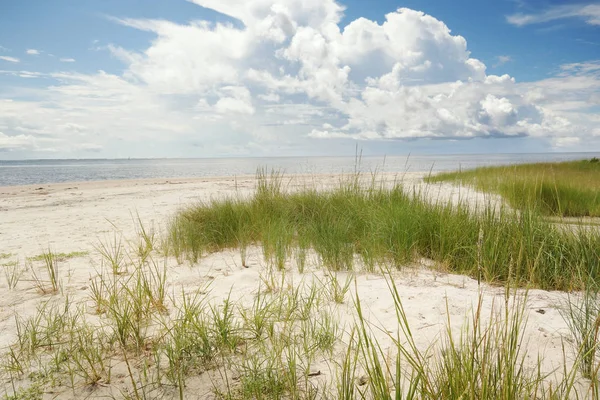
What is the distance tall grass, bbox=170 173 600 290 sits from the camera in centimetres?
337

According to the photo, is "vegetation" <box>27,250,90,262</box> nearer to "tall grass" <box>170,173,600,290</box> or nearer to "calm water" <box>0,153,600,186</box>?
"tall grass" <box>170,173,600,290</box>

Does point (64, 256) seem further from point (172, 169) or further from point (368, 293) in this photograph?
point (172, 169)

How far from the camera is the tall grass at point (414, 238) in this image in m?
3.37

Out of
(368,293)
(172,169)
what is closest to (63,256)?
(368,293)

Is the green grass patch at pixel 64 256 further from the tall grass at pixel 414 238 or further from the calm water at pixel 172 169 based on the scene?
the calm water at pixel 172 169

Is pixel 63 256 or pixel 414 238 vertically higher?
pixel 414 238

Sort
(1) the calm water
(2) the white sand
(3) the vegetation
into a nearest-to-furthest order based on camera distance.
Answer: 1. (2) the white sand
2. (3) the vegetation
3. (1) the calm water

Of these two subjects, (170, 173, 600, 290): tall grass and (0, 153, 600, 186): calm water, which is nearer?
(170, 173, 600, 290): tall grass

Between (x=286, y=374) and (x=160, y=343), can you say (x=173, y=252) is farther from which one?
(x=286, y=374)

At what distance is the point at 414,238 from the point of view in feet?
13.2

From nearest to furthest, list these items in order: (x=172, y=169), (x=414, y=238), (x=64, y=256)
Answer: (x=414, y=238) < (x=64, y=256) < (x=172, y=169)

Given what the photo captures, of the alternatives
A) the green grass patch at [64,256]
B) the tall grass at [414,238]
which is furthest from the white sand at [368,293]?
the tall grass at [414,238]

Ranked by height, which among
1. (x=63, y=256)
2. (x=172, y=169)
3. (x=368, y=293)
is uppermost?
(x=172, y=169)

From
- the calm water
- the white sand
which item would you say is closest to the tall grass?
the white sand
